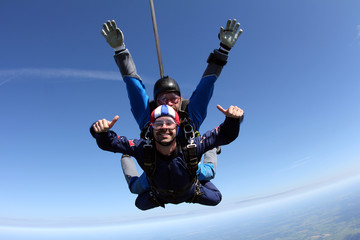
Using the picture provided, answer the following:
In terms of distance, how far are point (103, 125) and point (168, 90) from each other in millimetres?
1150

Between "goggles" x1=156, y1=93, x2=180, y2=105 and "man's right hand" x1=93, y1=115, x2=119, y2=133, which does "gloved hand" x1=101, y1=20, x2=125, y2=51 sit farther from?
"man's right hand" x1=93, y1=115, x2=119, y2=133

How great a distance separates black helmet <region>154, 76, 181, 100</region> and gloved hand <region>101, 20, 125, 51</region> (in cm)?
73

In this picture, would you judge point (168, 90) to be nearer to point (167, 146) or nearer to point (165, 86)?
point (165, 86)

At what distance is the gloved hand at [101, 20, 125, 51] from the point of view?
97.7 inches

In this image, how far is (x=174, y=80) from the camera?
114 inches

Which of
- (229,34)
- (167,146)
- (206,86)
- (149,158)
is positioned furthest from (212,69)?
(149,158)

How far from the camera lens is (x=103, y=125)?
187cm

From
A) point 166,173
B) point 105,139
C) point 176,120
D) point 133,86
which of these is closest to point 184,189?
point 166,173

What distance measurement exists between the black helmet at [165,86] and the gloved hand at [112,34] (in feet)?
2.40

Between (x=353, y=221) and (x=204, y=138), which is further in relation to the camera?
(x=353, y=221)

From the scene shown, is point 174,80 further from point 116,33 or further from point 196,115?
point 116,33

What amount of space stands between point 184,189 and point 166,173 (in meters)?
0.33

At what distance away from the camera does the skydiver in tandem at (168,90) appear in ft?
8.56

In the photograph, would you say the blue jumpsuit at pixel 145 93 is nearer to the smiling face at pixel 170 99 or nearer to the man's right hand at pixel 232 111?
the smiling face at pixel 170 99
